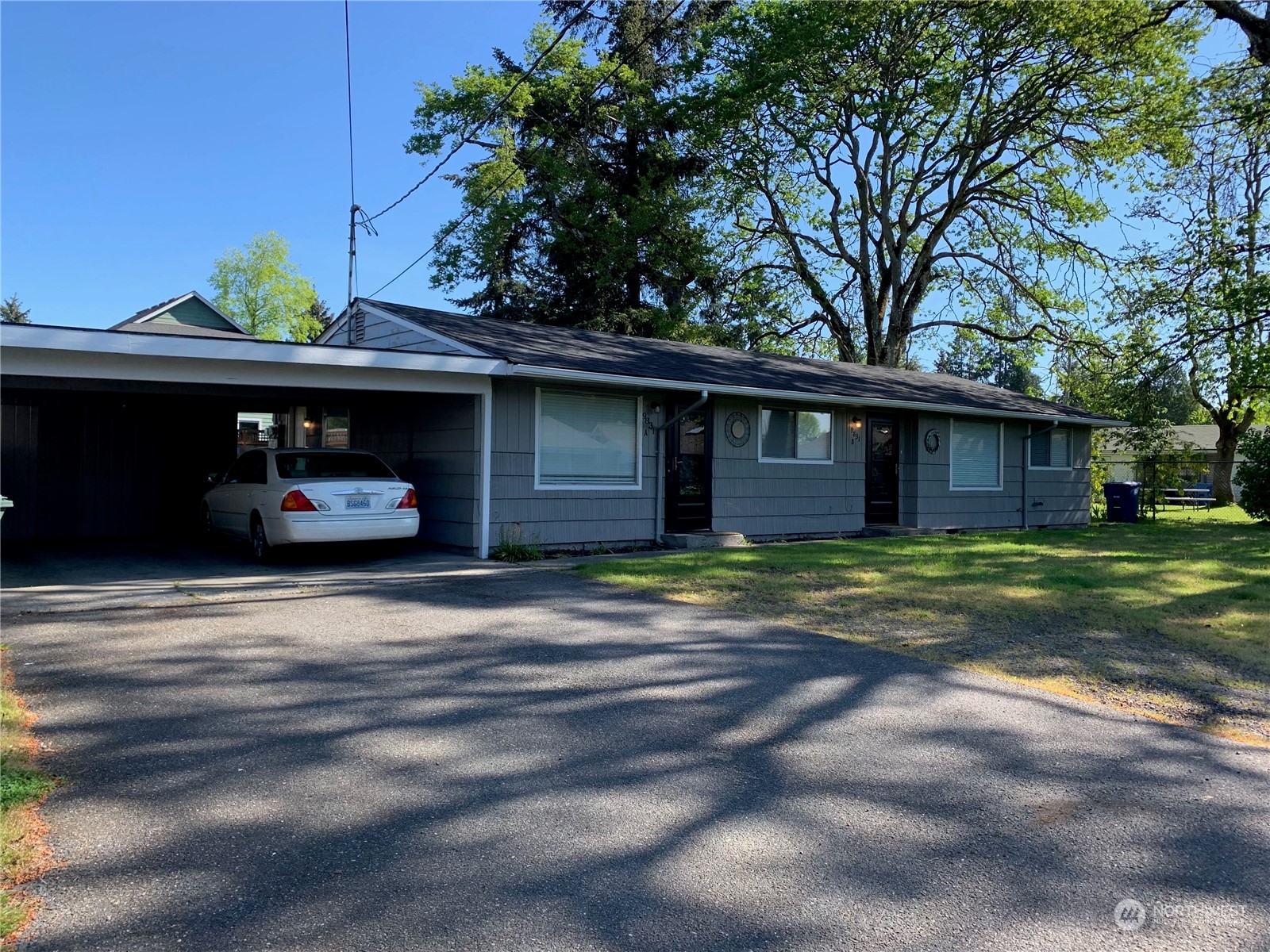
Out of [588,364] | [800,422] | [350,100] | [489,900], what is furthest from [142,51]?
[489,900]

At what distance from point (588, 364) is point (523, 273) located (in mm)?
19824

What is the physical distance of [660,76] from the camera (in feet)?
98.5

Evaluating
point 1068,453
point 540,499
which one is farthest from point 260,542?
point 1068,453

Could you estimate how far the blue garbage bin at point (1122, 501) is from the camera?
2131 cm

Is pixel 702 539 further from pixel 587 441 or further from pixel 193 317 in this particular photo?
pixel 193 317

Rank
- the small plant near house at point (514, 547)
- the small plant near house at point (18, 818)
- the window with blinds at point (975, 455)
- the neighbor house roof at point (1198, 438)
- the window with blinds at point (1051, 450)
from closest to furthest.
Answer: the small plant near house at point (18, 818), the small plant near house at point (514, 547), the window with blinds at point (975, 455), the window with blinds at point (1051, 450), the neighbor house roof at point (1198, 438)

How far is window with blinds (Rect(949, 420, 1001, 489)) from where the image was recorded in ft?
56.5

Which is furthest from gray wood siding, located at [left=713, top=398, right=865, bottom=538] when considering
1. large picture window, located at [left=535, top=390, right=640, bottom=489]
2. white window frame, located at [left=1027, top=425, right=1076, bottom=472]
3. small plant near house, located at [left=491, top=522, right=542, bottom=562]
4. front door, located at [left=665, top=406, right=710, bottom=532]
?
white window frame, located at [left=1027, top=425, right=1076, bottom=472]

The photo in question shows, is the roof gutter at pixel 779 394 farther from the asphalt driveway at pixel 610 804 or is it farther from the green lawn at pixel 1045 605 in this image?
the asphalt driveway at pixel 610 804

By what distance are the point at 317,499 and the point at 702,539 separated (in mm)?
5578

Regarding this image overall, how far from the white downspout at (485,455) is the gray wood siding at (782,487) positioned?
4.03 metres

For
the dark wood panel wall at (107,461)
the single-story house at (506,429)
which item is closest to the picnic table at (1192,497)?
the single-story house at (506,429)

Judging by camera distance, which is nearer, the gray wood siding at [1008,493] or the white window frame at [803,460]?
the white window frame at [803,460]

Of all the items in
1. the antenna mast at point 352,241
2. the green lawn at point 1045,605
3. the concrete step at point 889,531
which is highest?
the antenna mast at point 352,241
